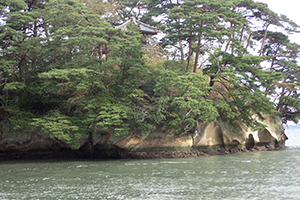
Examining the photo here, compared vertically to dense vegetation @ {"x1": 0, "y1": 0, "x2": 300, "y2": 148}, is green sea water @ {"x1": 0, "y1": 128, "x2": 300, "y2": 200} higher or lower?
lower

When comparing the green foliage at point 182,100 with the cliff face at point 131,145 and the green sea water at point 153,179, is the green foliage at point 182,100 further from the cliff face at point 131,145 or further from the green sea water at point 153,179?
the green sea water at point 153,179

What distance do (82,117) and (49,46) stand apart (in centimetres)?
434

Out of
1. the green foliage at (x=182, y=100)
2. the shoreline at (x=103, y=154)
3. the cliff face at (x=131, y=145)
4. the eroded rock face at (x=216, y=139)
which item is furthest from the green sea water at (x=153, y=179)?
the green foliage at (x=182, y=100)

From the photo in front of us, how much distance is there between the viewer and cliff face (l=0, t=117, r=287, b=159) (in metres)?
→ 17.1

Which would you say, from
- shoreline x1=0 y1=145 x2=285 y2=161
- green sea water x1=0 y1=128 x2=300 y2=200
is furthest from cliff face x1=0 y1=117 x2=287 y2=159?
green sea water x1=0 y1=128 x2=300 y2=200

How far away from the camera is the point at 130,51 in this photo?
17062mm

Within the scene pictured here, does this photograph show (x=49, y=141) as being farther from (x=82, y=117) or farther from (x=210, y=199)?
(x=210, y=199)

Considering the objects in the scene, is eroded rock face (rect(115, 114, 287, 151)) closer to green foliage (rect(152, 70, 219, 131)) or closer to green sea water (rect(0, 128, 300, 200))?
green foliage (rect(152, 70, 219, 131))

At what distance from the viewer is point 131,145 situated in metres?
17.2

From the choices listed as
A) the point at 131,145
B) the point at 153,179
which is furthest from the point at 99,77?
the point at 153,179

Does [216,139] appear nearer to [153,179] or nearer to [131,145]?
[131,145]

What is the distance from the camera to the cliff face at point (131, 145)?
17.1 metres

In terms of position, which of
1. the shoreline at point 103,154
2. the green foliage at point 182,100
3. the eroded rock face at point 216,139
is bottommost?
the shoreline at point 103,154

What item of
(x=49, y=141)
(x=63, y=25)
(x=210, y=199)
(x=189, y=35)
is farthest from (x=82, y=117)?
(x=210, y=199)
